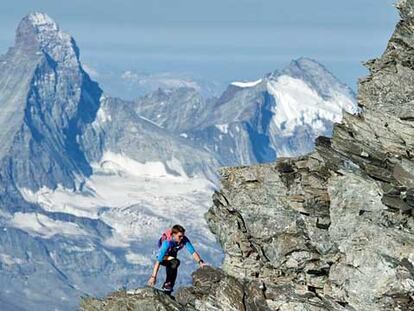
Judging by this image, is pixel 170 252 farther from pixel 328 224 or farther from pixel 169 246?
pixel 328 224

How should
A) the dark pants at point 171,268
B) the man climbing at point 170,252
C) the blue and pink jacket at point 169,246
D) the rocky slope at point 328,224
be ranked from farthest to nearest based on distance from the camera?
the dark pants at point 171,268 < the blue and pink jacket at point 169,246 < the man climbing at point 170,252 < the rocky slope at point 328,224

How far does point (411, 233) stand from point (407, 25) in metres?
14.4

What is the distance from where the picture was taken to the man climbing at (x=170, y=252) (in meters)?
47.0

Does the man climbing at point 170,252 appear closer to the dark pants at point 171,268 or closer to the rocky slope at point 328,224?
the dark pants at point 171,268

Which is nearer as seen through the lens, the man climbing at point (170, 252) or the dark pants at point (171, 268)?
the man climbing at point (170, 252)

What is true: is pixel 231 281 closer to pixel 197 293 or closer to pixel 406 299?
pixel 197 293

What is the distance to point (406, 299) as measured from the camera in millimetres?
42188

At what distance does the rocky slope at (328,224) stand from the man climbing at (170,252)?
803 mm

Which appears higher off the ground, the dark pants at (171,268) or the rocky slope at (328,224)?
the rocky slope at (328,224)

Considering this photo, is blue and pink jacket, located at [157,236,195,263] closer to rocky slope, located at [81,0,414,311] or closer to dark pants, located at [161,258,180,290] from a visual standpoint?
dark pants, located at [161,258,180,290]

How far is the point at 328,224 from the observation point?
152ft

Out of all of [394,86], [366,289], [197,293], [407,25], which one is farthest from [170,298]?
[407,25]

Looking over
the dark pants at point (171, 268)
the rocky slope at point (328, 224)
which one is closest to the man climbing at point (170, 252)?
the dark pants at point (171, 268)

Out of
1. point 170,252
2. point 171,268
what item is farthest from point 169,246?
point 171,268
